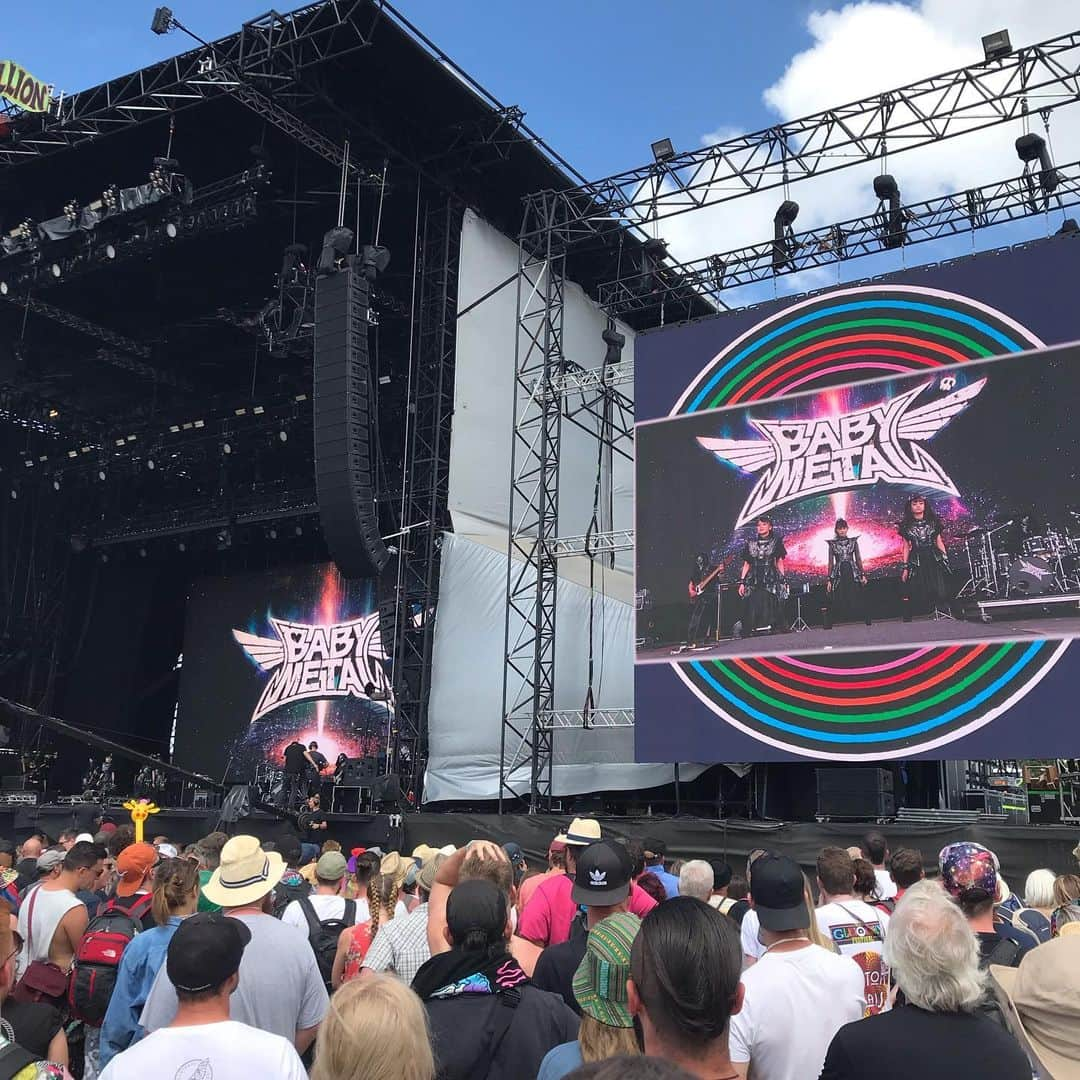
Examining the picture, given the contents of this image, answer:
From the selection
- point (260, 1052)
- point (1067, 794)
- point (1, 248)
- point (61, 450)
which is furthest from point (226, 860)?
point (61, 450)

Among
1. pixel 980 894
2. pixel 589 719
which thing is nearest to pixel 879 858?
pixel 980 894

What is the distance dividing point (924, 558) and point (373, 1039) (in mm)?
11036

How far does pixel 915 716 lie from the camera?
38.1 feet

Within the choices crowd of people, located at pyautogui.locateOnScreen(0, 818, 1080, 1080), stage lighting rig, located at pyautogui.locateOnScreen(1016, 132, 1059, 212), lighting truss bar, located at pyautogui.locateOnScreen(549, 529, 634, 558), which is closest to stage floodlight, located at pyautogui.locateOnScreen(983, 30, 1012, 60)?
stage lighting rig, located at pyautogui.locateOnScreen(1016, 132, 1059, 212)

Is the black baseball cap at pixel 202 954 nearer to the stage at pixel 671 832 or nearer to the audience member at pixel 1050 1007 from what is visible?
the audience member at pixel 1050 1007

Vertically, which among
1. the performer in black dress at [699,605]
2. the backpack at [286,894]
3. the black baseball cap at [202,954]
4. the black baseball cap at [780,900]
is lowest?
the backpack at [286,894]

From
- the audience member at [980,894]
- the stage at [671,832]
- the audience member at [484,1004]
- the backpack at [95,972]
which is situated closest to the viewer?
the audience member at [484,1004]

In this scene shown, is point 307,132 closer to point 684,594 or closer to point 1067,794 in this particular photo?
point 684,594

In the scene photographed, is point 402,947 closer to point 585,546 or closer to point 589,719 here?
point 589,719

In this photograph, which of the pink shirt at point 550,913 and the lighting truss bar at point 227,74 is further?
the lighting truss bar at point 227,74

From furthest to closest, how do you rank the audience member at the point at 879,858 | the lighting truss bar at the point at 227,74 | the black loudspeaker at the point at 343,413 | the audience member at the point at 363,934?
the lighting truss bar at the point at 227,74 < the black loudspeaker at the point at 343,413 < the audience member at the point at 879,858 < the audience member at the point at 363,934

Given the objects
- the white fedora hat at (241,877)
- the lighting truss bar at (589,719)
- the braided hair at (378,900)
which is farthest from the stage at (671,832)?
the white fedora hat at (241,877)

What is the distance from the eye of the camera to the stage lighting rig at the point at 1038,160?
12992mm

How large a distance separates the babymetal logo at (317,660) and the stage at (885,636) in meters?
7.22
